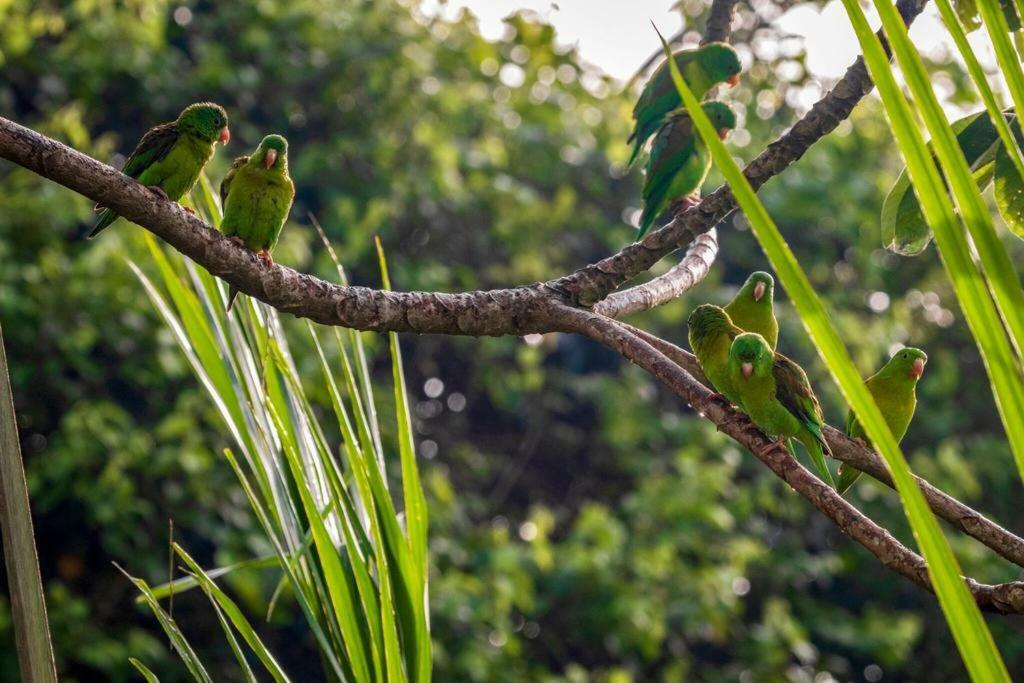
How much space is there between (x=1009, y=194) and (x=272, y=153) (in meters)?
1.40

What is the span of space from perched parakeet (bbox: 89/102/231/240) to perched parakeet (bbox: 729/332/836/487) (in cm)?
106

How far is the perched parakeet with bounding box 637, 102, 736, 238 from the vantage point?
9.14ft

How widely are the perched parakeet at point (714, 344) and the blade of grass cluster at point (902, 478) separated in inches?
49.2

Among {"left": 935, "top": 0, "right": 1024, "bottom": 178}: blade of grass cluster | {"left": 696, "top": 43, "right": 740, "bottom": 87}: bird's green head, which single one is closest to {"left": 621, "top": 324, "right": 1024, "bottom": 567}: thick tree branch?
{"left": 935, "top": 0, "right": 1024, "bottom": 178}: blade of grass cluster

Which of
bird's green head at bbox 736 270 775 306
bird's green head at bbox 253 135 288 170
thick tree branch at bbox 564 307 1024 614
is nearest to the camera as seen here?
thick tree branch at bbox 564 307 1024 614

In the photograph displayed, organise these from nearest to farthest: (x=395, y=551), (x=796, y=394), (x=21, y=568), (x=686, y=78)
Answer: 1. (x=21, y=568)
2. (x=395, y=551)
3. (x=796, y=394)
4. (x=686, y=78)

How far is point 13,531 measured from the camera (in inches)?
34.6

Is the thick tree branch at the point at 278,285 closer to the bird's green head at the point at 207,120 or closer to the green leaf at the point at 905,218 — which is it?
the green leaf at the point at 905,218

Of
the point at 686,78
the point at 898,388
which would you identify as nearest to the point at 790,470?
the point at 898,388

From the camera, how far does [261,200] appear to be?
211 centimetres

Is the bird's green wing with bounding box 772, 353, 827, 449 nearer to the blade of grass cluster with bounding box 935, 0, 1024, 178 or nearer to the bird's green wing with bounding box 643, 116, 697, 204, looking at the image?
the bird's green wing with bounding box 643, 116, 697, 204

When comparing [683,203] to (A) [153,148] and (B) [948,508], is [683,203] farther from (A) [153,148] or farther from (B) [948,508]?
(B) [948,508]

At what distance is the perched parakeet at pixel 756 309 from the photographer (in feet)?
7.55

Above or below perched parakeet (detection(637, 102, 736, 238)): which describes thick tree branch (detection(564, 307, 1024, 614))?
below
